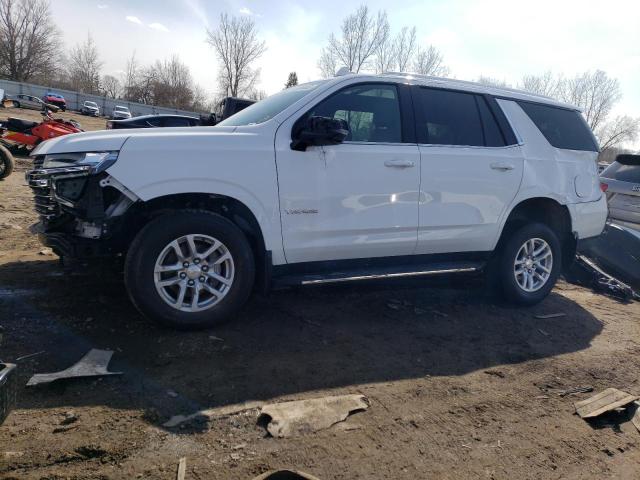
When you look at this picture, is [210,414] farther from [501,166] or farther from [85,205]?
[501,166]

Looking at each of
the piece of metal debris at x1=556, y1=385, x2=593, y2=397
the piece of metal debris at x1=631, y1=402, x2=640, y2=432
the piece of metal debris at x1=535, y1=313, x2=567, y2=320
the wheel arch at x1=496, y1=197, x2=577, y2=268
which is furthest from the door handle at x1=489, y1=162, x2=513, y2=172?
the piece of metal debris at x1=631, y1=402, x2=640, y2=432

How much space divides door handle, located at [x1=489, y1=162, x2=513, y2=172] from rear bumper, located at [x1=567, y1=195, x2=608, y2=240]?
99cm

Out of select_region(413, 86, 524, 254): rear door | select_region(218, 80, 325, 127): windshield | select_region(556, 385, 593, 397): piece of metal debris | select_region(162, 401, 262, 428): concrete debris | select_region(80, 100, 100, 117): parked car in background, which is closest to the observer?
select_region(162, 401, 262, 428): concrete debris

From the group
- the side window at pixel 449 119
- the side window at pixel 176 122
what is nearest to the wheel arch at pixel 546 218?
the side window at pixel 449 119

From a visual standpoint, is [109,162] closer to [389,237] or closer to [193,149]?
[193,149]

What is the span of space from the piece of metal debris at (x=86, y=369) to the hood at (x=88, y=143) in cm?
140

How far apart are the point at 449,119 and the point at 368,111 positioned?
0.86 m

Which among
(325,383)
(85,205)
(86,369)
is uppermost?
(85,205)

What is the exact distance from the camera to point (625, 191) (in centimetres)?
713

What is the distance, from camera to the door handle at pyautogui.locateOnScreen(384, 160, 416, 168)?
4.02 metres

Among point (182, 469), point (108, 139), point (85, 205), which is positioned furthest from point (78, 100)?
point (182, 469)

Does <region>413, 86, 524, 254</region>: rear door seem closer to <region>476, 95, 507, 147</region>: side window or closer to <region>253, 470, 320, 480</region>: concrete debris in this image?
<region>476, 95, 507, 147</region>: side window

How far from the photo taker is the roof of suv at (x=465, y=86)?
4.34 m

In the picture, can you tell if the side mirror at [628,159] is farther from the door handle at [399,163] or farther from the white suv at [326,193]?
the door handle at [399,163]
